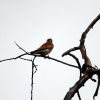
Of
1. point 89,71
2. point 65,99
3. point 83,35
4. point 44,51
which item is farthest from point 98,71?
point 44,51

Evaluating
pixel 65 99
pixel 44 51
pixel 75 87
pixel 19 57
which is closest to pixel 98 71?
pixel 75 87

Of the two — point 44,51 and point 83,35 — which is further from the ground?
point 44,51

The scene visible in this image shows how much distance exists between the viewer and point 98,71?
1673mm

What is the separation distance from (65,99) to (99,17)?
5.33 ft

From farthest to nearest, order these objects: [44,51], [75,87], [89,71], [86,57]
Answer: [44,51] < [86,57] < [89,71] < [75,87]

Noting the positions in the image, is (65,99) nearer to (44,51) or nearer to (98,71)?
(98,71)

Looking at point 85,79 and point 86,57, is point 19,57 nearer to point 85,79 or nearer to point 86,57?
point 86,57

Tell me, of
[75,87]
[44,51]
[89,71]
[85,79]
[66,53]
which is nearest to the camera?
Result: [75,87]

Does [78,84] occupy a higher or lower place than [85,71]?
lower

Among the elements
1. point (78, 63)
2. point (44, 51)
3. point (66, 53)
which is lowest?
point (78, 63)

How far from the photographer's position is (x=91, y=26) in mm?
2545

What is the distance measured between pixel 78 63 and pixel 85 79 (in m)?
0.62

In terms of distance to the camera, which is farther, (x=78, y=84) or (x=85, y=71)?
(x=85, y=71)

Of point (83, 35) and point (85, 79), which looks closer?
point (85, 79)
